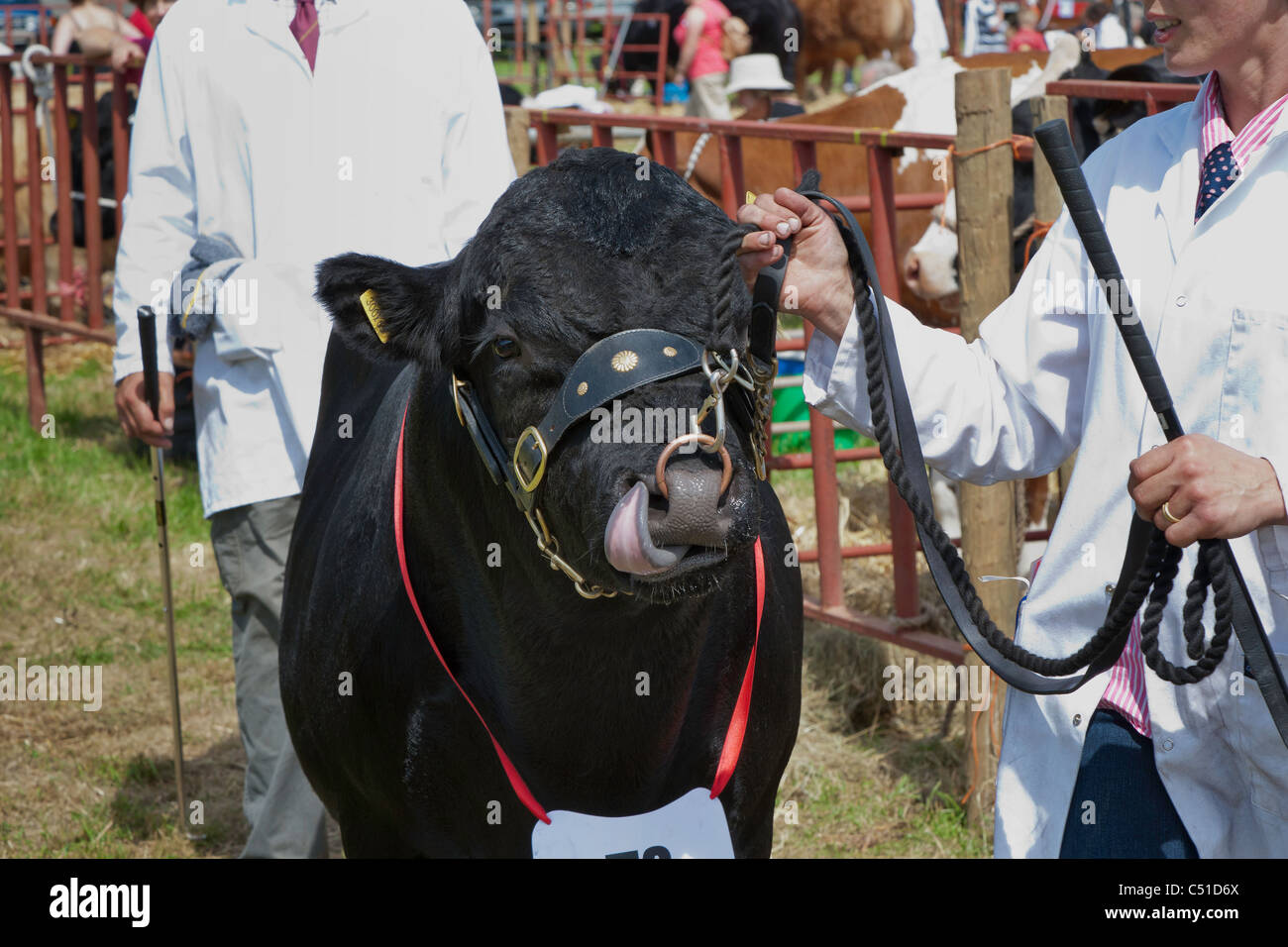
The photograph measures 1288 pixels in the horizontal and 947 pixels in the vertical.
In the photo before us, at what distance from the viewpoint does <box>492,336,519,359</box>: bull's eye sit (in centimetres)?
209

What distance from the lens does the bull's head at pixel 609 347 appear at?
1.83 m

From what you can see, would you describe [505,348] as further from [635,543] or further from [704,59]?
[704,59]

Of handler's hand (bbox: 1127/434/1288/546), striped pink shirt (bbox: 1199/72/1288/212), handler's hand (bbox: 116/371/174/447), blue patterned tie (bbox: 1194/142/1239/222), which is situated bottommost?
handler's hand (bbox: 116/371/174/447)

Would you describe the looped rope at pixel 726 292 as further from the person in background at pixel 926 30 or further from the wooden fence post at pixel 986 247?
the person in background at pixel 926 30

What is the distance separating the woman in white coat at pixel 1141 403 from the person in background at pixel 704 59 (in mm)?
11911

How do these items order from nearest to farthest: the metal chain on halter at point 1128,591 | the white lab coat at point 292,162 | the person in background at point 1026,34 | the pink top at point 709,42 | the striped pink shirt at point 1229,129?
the metal chain on halter at point 1128,591 → the striped pink shirt at point 1229,129 → the white lab coat at point 292,162 → the person in background at point 1026,34 → the pink top at point 709,42

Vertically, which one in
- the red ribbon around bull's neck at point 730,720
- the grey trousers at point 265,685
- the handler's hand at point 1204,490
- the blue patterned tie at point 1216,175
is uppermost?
the blue patterned tie at point 1216,175

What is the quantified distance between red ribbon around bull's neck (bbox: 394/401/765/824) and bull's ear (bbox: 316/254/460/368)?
0.99 ft

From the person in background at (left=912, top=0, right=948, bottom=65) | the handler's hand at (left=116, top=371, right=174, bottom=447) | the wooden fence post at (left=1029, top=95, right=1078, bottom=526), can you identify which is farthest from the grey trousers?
the person in background at (left=912, top=0, right=948, bottom=65)

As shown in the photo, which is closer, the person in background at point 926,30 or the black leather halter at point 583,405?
the black leather halter at point 583,405

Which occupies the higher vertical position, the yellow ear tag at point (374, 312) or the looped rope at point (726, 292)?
the looped rope at point (726, 292)

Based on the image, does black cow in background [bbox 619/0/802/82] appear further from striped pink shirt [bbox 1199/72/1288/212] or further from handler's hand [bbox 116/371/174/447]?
striped pink shirt [bbox 1199/72/1288/212]

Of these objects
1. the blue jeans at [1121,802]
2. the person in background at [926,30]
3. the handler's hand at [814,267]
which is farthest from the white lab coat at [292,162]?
the person in background at [926,30]
